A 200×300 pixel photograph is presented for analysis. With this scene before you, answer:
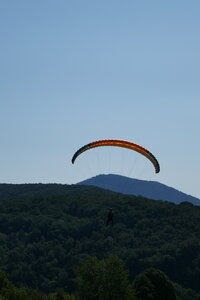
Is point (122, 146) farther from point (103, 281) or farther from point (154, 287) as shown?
point (154, 287)

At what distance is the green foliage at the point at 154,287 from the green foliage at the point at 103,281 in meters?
7.58

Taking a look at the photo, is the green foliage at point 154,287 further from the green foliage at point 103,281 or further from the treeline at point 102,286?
the green foliage at point 103,281

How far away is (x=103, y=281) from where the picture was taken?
8425 centimetres

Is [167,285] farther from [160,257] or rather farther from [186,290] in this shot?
[160,257]

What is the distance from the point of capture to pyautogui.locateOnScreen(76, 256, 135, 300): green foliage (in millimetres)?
83312

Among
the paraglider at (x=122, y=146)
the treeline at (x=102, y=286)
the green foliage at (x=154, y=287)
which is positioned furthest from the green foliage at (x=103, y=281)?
the paraglider at (x=122, y=146)

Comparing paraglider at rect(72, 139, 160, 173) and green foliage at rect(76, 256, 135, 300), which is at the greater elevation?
paraglider at rect(72, 139, 160, 173)

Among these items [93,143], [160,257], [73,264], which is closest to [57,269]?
[73,264]

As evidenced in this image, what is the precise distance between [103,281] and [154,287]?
11265 mm

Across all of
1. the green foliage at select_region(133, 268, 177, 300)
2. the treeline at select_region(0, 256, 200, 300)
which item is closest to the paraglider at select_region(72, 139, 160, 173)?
the treeline at select_region(0, 256, 200, 300)

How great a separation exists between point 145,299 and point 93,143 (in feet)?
105

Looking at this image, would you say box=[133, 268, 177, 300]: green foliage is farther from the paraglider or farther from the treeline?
the paraglider

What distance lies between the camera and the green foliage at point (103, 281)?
83.3 meters

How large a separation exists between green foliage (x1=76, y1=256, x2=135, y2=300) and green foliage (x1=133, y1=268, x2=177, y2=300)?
7581 mm
